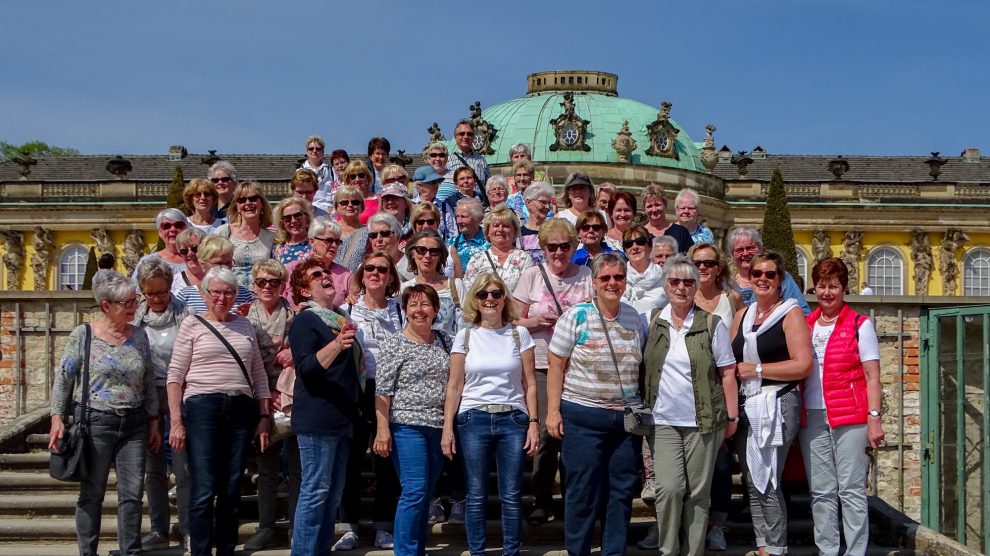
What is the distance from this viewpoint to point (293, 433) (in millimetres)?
7621

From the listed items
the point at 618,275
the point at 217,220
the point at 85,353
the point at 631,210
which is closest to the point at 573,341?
the point at 618,275

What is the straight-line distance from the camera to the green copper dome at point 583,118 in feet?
142

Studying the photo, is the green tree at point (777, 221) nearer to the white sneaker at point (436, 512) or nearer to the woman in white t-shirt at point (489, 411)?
the white sneaker at point (436, 512)

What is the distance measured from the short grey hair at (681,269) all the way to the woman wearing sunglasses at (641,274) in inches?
34.2

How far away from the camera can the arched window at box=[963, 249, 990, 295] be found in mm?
47812

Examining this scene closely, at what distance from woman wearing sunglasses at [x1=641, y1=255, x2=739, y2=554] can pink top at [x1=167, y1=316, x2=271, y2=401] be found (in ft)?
8.22

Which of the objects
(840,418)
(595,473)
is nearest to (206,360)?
(595,473)

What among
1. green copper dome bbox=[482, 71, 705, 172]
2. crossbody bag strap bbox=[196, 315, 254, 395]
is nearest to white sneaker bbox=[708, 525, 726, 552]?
crossbody bag strap bbox=[196, 315, 254, 395]

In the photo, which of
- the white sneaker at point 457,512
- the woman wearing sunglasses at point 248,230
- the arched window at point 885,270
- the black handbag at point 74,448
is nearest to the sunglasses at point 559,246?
the white sneaker at point 457,512

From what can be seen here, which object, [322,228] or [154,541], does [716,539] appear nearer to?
[322,228]

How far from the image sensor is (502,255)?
8.49 m

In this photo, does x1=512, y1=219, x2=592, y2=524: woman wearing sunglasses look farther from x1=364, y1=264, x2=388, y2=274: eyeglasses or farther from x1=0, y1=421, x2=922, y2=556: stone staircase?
x1=364, y1=264, x2=388, y2=274: eyeglasses

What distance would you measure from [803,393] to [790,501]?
1.33 metres

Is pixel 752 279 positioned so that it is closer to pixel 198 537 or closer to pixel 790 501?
pixel 790 501
